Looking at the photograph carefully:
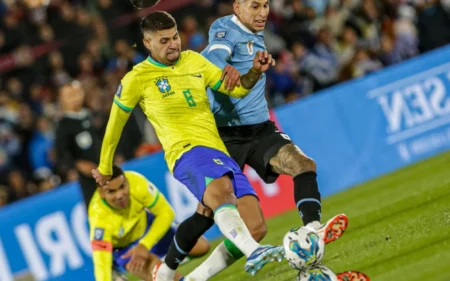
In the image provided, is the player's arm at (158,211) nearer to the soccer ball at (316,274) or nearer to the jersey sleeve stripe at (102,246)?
the jersey sleeve stripe at (102,246)


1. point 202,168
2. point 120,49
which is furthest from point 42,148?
point 202,168

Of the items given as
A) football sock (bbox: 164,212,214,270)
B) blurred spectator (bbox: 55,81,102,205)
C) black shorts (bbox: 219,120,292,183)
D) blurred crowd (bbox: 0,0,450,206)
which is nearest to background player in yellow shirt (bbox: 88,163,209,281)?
football sock (bbox: 164,212,214,270)

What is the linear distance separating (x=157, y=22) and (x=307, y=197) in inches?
73.0

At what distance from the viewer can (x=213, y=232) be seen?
562 inches

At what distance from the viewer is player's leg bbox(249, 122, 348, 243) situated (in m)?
6.90

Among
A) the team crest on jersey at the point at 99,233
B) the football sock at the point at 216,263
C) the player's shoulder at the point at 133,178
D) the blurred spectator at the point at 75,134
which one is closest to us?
the football sock at the point at 216,263

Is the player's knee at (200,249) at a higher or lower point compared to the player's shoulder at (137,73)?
lower

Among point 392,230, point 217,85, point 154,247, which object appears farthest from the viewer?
point 154,247

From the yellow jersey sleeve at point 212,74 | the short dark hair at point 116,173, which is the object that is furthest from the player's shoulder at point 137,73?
the short dark hair at point 116,173

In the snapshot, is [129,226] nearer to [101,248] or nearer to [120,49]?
[101,248]

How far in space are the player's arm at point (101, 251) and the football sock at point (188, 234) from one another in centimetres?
124

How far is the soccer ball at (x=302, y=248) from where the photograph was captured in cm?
669

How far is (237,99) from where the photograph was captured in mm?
8555

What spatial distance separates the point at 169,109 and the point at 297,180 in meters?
1.18
